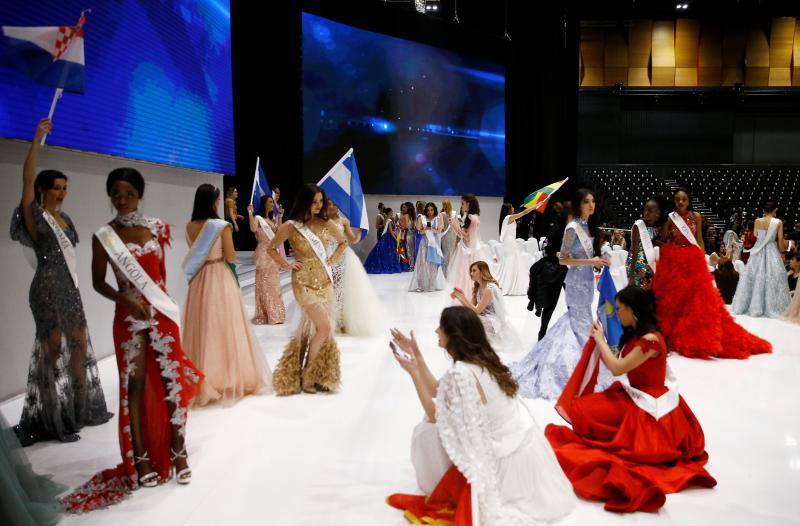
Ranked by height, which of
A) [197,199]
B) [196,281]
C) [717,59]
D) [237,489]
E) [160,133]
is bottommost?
[237,489]

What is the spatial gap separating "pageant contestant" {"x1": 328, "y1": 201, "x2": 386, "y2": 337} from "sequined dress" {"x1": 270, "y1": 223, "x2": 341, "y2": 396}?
7.01 feet

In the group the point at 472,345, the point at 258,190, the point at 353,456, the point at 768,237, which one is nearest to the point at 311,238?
the point at 353,456

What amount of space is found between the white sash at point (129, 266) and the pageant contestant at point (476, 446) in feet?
3.84

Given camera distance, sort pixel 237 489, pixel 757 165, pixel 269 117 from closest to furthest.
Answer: pixel 237 489, pixel 269 117, pixel 757 165

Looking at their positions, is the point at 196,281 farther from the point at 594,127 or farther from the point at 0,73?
the point at 594,127

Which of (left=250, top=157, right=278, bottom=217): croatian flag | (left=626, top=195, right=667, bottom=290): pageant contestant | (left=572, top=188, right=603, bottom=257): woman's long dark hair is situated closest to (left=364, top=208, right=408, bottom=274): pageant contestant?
(left=250, top=157, right=278, bottom=217): croatian flag

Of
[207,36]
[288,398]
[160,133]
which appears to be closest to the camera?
[288,398]

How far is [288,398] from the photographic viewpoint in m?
4.43

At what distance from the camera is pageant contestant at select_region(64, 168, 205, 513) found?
9.32ft

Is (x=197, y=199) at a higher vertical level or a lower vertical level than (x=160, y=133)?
lower

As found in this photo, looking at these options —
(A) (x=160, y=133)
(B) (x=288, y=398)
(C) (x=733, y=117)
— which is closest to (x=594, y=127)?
(C) (x=733, y=117)

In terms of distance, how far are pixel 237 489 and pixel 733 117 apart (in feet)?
80.3

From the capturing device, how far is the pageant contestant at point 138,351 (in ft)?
9.32

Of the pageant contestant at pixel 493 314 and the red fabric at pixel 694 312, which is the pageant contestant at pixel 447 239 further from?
the red fabric at pixel 694 312
